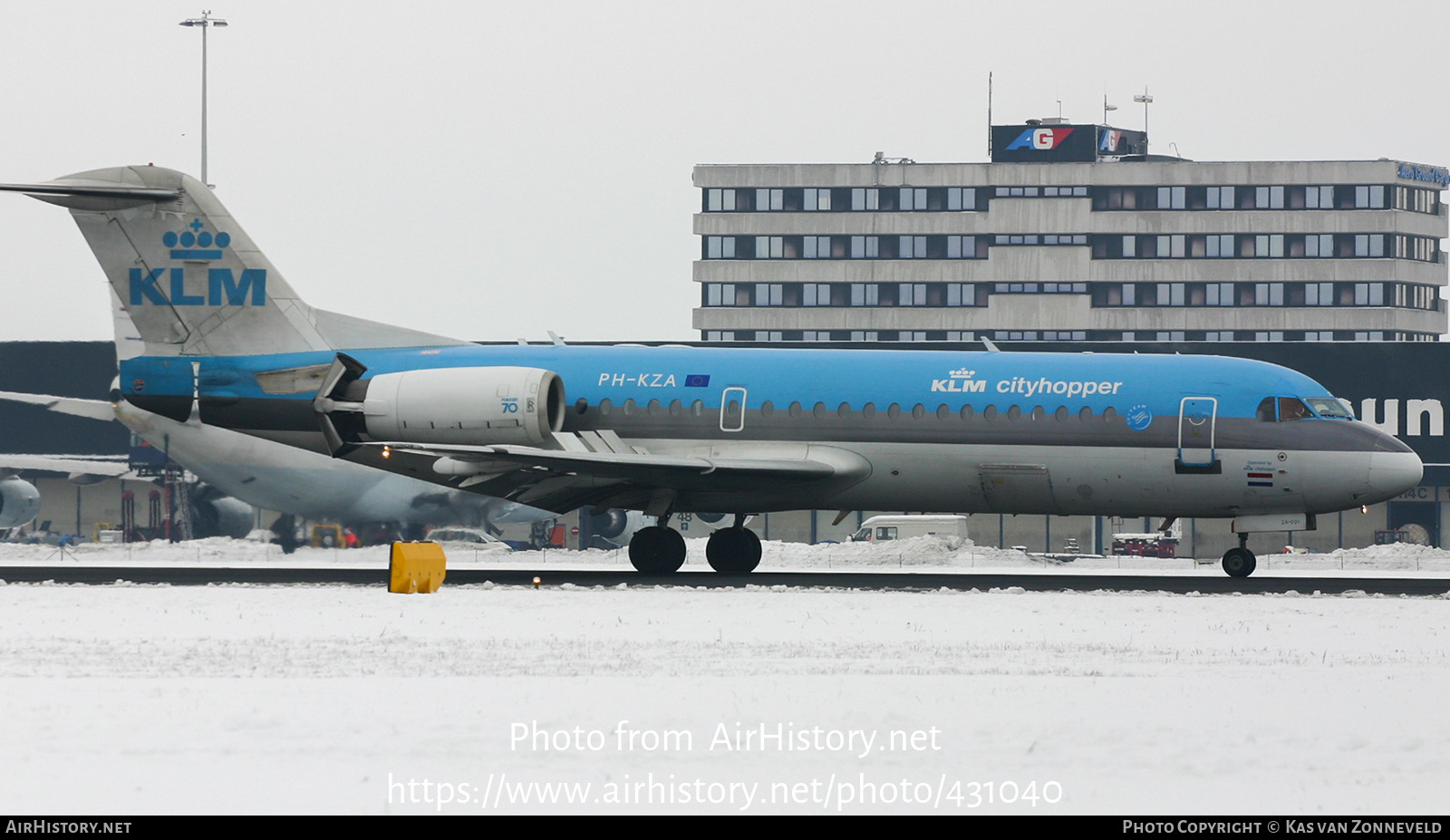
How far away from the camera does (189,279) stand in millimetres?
34875

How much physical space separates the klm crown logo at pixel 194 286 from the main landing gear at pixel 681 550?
868 cm

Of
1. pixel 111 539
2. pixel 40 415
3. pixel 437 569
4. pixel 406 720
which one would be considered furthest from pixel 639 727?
pixel 40 415

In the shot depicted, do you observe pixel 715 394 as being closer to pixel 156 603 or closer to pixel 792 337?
pixel 156 603

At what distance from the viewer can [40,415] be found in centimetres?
6681

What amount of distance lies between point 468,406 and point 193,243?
6819 mm

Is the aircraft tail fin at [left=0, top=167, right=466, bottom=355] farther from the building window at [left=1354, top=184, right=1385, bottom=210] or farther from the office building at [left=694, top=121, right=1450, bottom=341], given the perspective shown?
the building window at [left=1354, top=184, right=1385, bottom=210]

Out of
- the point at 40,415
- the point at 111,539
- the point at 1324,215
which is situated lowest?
the point at 111,539

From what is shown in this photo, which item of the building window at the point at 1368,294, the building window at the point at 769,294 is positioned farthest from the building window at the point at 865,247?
the building window at the point at 1368,294

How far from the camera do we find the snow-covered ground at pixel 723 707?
12.2 metres

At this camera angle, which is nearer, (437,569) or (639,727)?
(639,727)

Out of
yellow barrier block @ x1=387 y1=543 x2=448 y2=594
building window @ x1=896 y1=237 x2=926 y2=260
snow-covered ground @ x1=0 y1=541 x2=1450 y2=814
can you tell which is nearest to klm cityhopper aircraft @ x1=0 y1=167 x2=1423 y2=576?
yellow barrier block @ x1=387 y1=543 x2=448 y2=594

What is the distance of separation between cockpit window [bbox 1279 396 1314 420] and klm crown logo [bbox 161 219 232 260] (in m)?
19.8

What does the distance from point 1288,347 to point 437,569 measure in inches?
1677

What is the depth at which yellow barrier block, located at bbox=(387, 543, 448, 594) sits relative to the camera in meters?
28.2
